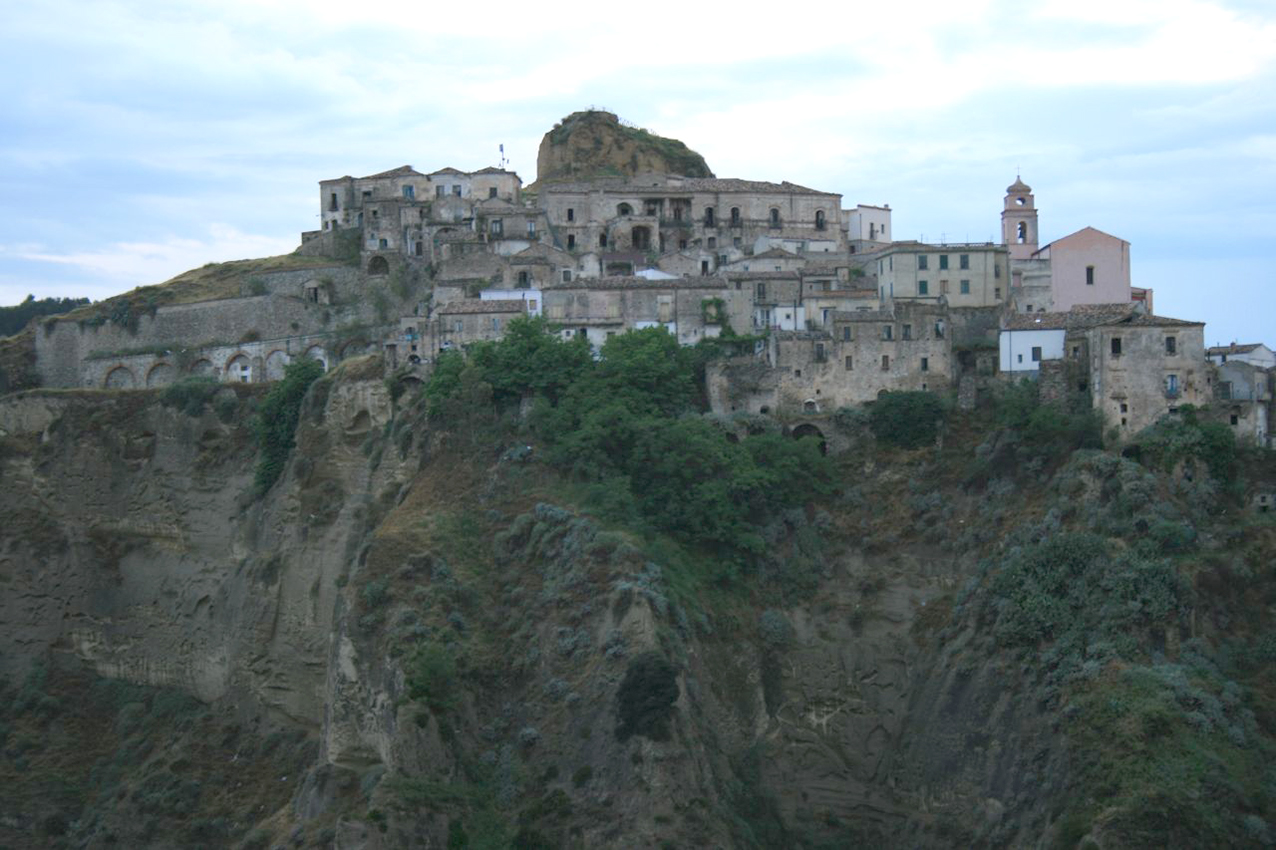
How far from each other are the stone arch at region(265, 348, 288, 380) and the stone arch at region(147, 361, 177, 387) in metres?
4.36

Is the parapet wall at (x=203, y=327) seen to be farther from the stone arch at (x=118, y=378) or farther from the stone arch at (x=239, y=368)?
the stone arch at (x=239, y=368)

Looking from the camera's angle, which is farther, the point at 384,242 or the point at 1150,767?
the point at 384,242

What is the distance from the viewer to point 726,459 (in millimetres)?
66250

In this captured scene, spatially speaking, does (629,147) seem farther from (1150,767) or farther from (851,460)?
(1150,767)

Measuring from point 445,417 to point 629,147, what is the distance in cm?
3503

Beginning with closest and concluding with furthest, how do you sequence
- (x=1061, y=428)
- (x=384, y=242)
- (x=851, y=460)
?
1. (x=1061, y=428)
2. (x=851, y=460)
3. (x=384, y=242)

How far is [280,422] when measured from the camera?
76.1 m

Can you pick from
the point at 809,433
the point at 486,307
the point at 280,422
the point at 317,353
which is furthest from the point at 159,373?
the point at 809,433

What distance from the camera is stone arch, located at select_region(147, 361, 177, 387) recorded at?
278 ft

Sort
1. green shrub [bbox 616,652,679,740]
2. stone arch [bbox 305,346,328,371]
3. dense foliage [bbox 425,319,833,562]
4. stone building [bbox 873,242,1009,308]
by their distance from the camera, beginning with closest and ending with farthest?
green shrub [bbox 616,652,679,740] < dense foliage [bbox 425,319,833,562] < stone building [bbox 873,242,1009,308] < stone arch [bbox 305,346,328,371]

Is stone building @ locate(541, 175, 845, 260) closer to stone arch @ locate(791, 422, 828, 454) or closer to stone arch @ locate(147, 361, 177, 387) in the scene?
stone arch @ locate(147, 361, 177, 387)

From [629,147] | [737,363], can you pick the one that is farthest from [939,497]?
[629,147]

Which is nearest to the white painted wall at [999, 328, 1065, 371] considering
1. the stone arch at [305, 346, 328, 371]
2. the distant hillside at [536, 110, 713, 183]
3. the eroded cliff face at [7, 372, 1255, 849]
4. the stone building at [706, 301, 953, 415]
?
the stone building at [706, 301, 953, 415]

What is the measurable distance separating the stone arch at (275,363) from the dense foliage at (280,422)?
575cm
